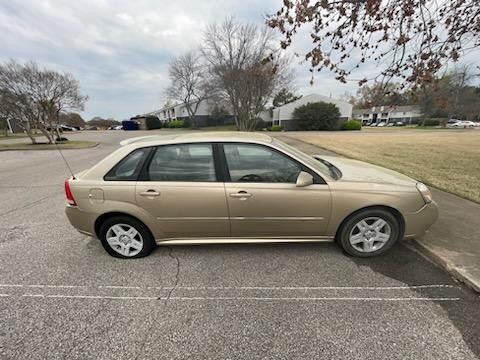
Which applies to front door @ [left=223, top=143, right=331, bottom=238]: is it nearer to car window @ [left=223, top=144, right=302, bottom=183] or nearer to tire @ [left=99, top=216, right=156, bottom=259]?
car window @ [left=223, top=144, right=302, bottom=183]

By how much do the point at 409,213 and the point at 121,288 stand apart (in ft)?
11.1

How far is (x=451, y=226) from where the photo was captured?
3582mm

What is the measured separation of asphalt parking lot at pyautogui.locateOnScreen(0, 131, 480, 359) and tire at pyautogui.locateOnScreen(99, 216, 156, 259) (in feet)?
0.44

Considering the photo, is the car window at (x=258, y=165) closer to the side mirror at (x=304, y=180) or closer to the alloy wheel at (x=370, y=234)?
the side mirror at (x=304, y=180)

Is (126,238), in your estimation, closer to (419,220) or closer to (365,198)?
(365,198)

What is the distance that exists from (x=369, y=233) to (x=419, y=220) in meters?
0.61

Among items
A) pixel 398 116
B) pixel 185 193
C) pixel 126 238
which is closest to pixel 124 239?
pixel 126 238

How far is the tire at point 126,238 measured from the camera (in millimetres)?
2939

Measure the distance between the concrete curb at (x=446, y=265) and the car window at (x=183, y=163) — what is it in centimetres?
278

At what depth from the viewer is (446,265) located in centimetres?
271

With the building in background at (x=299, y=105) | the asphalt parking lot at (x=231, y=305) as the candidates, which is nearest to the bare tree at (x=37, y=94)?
the asphalt parking lot at (x=231, y=305)

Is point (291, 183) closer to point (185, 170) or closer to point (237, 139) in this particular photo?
point (237, 139)

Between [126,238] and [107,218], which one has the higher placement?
[107,218]

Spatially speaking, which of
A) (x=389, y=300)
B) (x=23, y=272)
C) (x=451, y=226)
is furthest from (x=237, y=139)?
(x=451, y=226)
